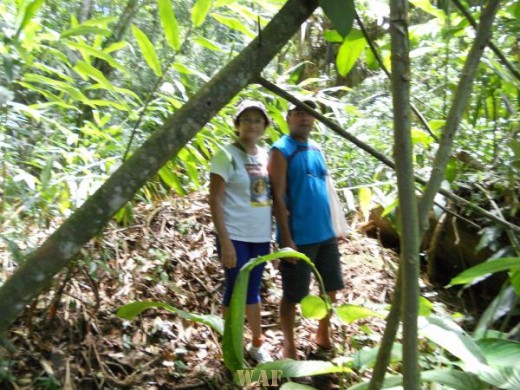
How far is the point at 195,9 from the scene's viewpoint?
141 cm

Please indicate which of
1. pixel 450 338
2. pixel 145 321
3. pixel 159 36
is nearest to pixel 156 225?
pixel 145 321

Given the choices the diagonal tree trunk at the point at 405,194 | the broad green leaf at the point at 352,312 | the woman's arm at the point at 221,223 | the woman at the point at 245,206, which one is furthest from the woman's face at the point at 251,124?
the diagonal tree trunk at the point at 405,194

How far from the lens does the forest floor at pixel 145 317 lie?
226 cm

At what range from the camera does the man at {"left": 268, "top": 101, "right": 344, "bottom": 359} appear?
269cm

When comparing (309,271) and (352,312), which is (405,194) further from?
(309,271)

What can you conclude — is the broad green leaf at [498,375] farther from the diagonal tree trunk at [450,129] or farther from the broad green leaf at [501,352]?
the diagonal tree trunk at [450,129]

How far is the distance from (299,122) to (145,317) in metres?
1.40

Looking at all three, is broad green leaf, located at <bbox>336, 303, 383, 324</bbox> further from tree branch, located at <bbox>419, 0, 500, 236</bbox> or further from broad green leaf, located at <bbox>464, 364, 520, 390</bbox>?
tree branch, located at <bbox>419, 0, 500, 236</bbox>

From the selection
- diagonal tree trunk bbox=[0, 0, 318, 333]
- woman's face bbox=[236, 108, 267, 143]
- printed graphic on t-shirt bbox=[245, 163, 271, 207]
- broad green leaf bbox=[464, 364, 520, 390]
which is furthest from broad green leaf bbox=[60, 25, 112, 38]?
broad green leaf bbox=[464, 364, 520, 390]

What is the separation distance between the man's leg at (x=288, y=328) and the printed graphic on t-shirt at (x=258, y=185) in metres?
0.58

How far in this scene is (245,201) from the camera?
2.64 metres

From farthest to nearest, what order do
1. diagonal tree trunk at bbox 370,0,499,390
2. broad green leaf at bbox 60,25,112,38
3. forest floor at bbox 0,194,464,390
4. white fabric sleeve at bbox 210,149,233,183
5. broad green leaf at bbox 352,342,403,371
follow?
white fabric sleeve at bbox 210,149,233,183 < forest floor at bbox 0,194,464,390 < broad green leaf at bbox 352,342,403,371 < broad green leaf at bbox 60,25,112,38 < diagonal tree trunk at bbox 370,0,499,390

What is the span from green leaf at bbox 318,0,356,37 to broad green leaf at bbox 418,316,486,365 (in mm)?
920

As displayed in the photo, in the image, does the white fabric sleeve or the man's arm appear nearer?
the white fabric sleeve
